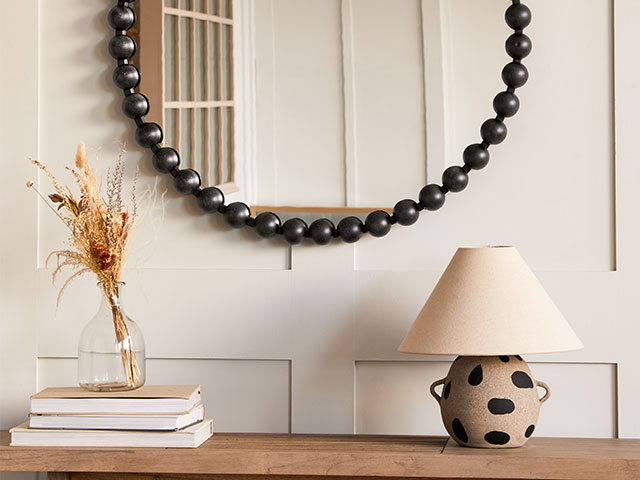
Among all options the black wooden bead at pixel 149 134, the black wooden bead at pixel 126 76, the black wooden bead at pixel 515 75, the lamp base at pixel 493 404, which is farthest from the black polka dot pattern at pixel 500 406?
the black wooden bead at pixel 126 76

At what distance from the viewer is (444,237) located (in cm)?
171

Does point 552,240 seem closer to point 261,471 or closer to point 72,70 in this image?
point 261,471

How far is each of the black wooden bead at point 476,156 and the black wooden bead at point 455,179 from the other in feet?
0.08

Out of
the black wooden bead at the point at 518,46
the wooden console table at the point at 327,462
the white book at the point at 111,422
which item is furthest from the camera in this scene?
the black wooden bead at the point at 518,46

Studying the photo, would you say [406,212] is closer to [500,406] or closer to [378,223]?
[378,223]

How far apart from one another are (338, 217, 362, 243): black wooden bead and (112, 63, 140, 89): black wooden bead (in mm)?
546

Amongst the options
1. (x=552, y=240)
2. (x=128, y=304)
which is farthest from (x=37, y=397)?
(x=552, y=240)

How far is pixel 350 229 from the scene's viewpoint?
1.67m

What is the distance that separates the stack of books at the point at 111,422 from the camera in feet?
4.69

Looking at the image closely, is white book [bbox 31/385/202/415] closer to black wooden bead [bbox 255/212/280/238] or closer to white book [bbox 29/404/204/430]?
white book [bbox 29/404/204/430]

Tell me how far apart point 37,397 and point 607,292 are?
3.77ft

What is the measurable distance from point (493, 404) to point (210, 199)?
0.72 meters

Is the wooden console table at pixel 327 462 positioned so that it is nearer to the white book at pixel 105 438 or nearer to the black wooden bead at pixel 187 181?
the white book at pixel 105 438

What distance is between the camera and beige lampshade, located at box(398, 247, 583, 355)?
137 cm
